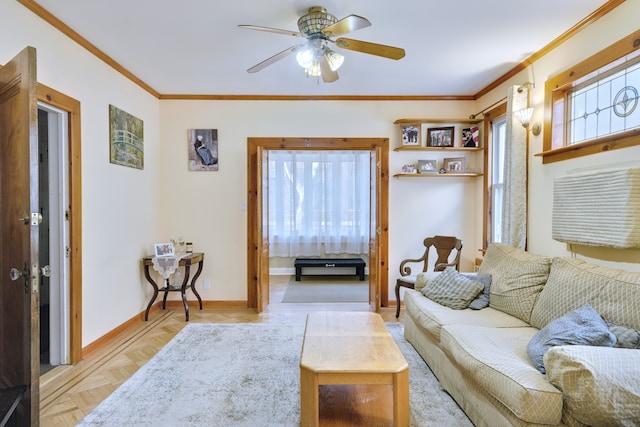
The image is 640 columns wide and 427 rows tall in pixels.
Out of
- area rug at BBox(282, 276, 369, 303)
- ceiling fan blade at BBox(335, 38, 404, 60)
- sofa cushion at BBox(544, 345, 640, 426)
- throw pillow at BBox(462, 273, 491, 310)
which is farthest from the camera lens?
area rug at BBox(282, 276, 369, 303)

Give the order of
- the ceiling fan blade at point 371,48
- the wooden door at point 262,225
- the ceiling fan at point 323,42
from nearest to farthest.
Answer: the ceiling fan at point 323,42 → the ceiling fan blade at point 371,48 → the wooden door at point 262,225

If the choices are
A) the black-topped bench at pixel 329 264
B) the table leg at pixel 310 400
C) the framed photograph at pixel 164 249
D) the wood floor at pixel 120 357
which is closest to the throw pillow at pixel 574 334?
the table leg at pixel 310 400

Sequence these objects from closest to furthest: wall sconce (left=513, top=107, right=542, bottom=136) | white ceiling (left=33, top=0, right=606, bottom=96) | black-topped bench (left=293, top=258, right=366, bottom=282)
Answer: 1. white ceiling (left=33, top=0, right=606, bottom=96)
2. wall sconce (left=513, top=107, right=542, bottom=136)
3. black-topped bench (left=293, top=258, right=366, bottom=282)

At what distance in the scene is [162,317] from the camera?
152 inches

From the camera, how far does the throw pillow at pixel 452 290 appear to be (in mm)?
2691

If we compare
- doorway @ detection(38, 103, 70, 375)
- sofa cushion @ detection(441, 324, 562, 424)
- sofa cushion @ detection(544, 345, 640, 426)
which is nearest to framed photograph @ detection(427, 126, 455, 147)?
sofa cushion @ detection(441, 324, 562, 424)

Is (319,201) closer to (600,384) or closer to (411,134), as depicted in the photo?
(411,134)

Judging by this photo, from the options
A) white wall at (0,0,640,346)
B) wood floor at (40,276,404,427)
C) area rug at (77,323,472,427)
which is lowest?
wood floor at (40,276,404,427)

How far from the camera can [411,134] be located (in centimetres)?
415

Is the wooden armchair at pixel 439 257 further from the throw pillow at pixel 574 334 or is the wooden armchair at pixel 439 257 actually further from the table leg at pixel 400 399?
the table leg at pixel 400 399

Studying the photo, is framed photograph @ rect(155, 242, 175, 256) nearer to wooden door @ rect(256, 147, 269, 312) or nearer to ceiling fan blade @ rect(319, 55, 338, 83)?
wooden door @ rect(256, 147, 269, 312)

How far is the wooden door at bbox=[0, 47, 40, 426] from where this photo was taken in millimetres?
1704

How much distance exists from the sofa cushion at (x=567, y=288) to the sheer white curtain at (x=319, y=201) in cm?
409

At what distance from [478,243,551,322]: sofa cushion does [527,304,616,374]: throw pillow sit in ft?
1.70
